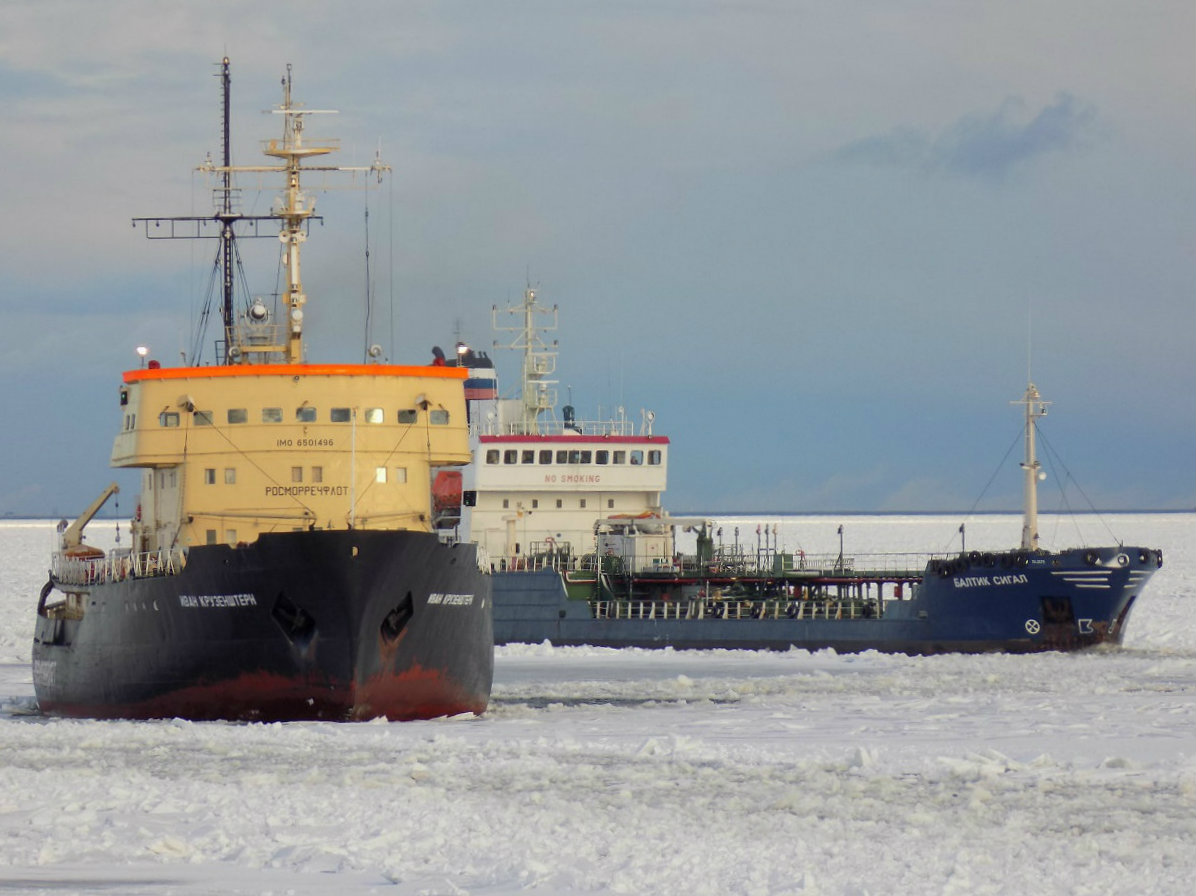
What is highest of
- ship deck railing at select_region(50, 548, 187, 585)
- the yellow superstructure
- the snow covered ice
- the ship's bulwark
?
the yellow superstructure

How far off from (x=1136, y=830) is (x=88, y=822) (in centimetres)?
833

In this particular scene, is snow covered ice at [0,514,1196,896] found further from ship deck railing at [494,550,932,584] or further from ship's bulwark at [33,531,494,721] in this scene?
ship deck railing at [494,550,932,584]

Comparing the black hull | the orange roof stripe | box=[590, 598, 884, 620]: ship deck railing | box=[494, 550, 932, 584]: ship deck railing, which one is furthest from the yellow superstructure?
box=[494, 550, 932, 584]: ship deck railing

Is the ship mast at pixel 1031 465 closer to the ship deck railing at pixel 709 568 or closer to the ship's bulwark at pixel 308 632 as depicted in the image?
the ship deck railing at pixel 709 568

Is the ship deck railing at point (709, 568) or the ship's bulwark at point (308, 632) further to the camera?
the ship deck railing at point (709, 568)

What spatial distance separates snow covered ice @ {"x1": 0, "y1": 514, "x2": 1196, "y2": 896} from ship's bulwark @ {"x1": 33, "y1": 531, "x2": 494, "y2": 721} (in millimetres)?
760

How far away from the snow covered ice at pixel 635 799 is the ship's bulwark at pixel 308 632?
760 mm

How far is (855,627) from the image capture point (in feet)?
135

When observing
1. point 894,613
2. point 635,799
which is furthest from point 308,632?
point 894,613

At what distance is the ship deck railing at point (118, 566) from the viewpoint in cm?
2470

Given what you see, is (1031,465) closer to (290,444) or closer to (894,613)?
(894,613)

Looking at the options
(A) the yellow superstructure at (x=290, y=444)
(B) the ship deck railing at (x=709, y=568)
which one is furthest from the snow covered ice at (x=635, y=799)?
(B) the ship deck railing at (x=709, y=568)

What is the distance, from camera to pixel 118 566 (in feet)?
87.5

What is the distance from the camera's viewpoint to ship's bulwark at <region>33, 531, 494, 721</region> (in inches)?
902
